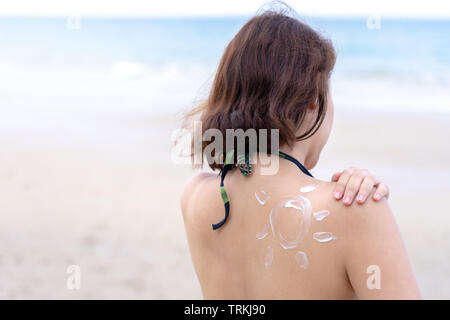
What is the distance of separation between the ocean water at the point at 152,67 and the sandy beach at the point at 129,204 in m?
1.53

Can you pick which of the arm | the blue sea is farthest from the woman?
the blue sea

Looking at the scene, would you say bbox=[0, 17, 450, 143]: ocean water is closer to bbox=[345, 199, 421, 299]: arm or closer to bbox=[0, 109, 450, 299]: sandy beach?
bbox=[345, 199, 421, 299]: arm

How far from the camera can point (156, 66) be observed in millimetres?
19188

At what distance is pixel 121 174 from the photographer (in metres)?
7.38

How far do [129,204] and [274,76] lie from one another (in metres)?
5.06

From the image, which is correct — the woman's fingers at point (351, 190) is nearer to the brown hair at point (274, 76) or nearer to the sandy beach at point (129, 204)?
the brown hair at point (274, 76)

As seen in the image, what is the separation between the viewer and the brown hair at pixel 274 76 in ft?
4.79

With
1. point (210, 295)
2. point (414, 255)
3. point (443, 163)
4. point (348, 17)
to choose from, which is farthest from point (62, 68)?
point (348, 17)

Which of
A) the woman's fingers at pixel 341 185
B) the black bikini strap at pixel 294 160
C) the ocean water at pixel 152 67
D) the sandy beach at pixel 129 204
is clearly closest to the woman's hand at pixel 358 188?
the woman's fingers at pixel 341 185

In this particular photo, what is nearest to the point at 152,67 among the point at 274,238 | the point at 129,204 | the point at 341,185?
the point at 129,204

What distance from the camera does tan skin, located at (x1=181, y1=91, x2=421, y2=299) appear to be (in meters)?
1.27

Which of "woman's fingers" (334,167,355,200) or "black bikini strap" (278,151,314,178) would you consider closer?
"woman's fingers" (334,167,355,200)

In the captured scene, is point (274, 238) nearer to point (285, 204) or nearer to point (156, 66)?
point (285, 204)

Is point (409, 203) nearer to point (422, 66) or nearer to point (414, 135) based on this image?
point (414, 135)
